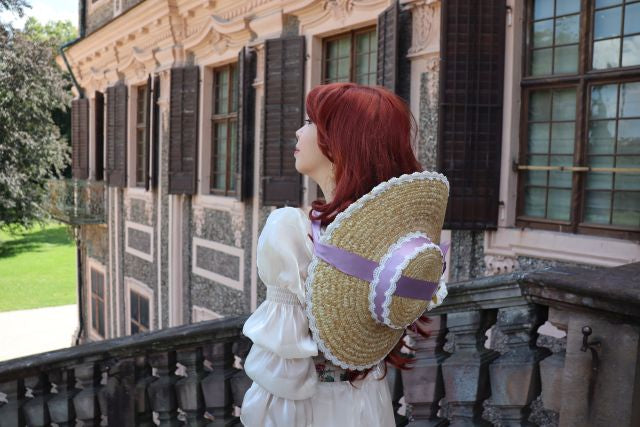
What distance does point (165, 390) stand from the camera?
3512 millimetres

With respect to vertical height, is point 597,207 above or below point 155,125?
below

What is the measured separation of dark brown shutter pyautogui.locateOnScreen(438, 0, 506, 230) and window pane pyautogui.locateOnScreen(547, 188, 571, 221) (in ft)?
1.24

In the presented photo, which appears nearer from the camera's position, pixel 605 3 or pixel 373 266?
pixel 373 266

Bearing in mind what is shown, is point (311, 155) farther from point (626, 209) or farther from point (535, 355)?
point (626, 209)

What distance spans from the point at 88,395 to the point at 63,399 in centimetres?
19

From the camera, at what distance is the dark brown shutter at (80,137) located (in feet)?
Answer: 50.5

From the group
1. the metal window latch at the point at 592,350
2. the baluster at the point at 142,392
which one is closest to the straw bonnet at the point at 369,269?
the metal window latch at the point at 592,350

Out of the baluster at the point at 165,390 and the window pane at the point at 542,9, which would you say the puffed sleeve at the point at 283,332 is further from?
the window pane at the point at 542,9

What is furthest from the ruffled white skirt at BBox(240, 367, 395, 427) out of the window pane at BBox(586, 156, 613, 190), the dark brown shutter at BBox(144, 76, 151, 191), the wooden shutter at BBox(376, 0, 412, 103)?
the dark brown shutter at BBox(144, 76, 151, 191)

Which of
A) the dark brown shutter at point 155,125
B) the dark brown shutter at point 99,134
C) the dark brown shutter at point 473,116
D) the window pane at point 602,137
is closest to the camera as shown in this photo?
the window pane at point 602,137

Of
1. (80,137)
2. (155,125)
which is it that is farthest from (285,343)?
(80,137)

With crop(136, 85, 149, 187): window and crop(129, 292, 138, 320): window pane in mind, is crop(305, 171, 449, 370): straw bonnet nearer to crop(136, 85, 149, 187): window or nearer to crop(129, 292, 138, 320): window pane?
crop(136, 85, 149, 187): window

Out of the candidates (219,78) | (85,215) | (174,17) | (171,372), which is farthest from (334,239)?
(85,215)

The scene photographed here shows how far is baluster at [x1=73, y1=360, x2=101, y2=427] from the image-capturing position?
387 cm
